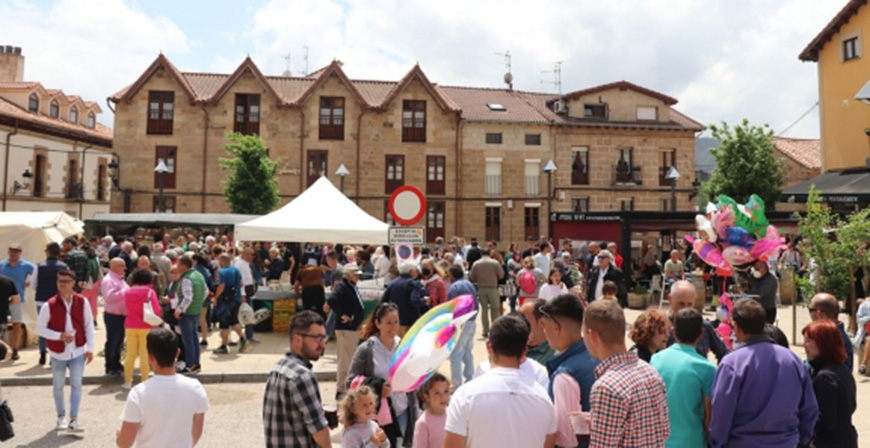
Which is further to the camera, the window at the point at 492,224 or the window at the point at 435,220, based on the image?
the window at the point at 492,224

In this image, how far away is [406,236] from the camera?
9.18 m

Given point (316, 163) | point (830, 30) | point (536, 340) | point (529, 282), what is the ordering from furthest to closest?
point (316, 163) < point (830, 30) < point (529, 282) < point (536, 340)

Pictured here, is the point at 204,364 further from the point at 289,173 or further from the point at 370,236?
the point at 289,173

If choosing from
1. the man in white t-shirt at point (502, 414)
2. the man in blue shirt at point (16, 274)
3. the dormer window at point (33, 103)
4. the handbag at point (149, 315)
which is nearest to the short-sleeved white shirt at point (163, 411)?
the man in white t-shirt at point (502, 414)


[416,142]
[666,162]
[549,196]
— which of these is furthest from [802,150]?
[416,142]

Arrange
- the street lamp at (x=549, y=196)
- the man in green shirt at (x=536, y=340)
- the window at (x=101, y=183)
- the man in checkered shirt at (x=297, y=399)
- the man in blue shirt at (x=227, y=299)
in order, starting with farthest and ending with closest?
the window at (x=101, y=183), the street lamp at (x=549, y=196), the man in blue shirt at (x=227, y=299), the man in green shirt at (x=536, y=340), the man in checkered shirt at (x=297, y=399)

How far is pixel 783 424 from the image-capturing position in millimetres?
3762

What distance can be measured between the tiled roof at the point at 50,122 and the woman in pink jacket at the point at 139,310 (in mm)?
27564

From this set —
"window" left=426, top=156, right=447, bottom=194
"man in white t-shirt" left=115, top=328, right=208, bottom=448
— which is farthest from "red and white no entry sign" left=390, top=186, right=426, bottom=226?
"window" left=426, top=156, right=447, bottom=194

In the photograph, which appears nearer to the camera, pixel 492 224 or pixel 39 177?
pixel 39 177

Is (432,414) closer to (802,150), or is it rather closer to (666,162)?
(666,162)

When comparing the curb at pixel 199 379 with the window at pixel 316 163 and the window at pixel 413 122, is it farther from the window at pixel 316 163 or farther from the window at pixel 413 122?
the window at pixel 413 122

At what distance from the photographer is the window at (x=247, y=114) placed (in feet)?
107

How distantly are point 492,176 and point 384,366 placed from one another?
2933 centimetres
